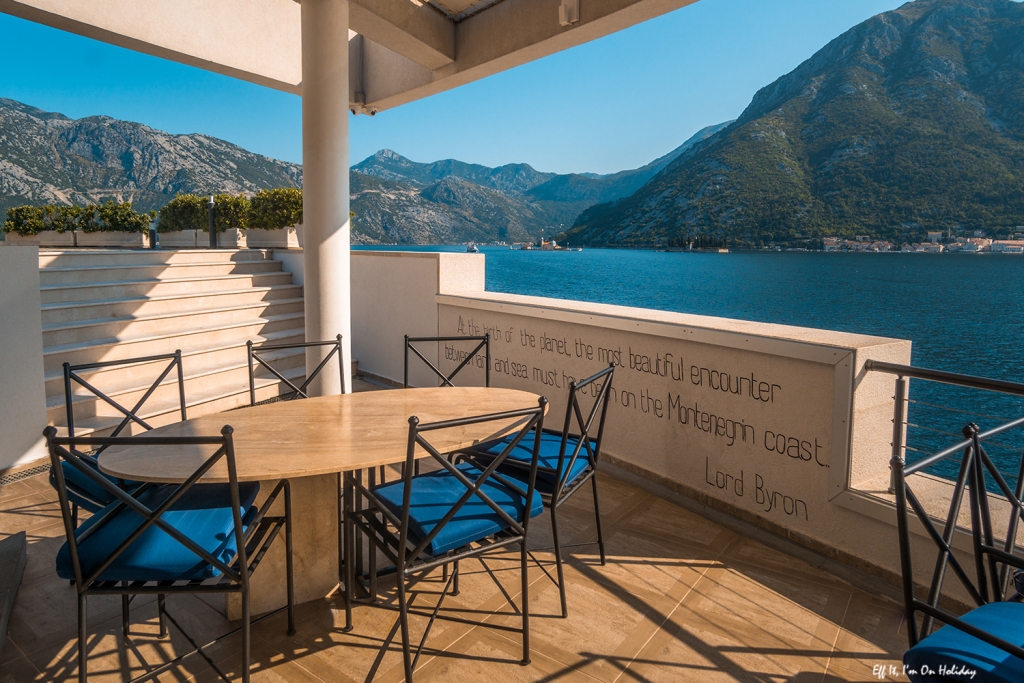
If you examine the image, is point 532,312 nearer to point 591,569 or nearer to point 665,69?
point 591,569

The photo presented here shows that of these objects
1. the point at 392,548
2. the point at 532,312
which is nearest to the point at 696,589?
the point at 392,548

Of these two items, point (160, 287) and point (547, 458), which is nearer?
point (547, 458)

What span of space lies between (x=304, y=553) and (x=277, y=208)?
667 centimetres

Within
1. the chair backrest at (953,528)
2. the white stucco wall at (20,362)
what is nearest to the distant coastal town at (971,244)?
the chair backrest at (953,528)

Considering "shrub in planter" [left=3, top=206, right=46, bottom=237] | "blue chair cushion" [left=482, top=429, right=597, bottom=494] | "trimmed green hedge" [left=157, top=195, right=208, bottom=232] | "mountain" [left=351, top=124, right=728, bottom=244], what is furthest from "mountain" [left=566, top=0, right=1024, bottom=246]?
"blue chair cushion" [left=482, top=429, right=597, bottom=494]

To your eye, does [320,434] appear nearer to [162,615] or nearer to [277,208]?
[162,615]

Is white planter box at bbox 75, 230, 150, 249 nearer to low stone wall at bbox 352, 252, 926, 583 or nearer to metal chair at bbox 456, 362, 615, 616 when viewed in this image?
low stone wall at bbox 352, 252, 926, 583

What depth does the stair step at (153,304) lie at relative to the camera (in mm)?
4652

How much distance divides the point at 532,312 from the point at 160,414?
290 centimetres

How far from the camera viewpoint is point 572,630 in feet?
6.78

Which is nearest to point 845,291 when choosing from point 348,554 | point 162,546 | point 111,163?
point 348,554

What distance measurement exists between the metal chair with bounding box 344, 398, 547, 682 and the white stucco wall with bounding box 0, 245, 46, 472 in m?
2.77

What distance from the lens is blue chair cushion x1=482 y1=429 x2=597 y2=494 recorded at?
2.26 m

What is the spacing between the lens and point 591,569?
2.49 metres
